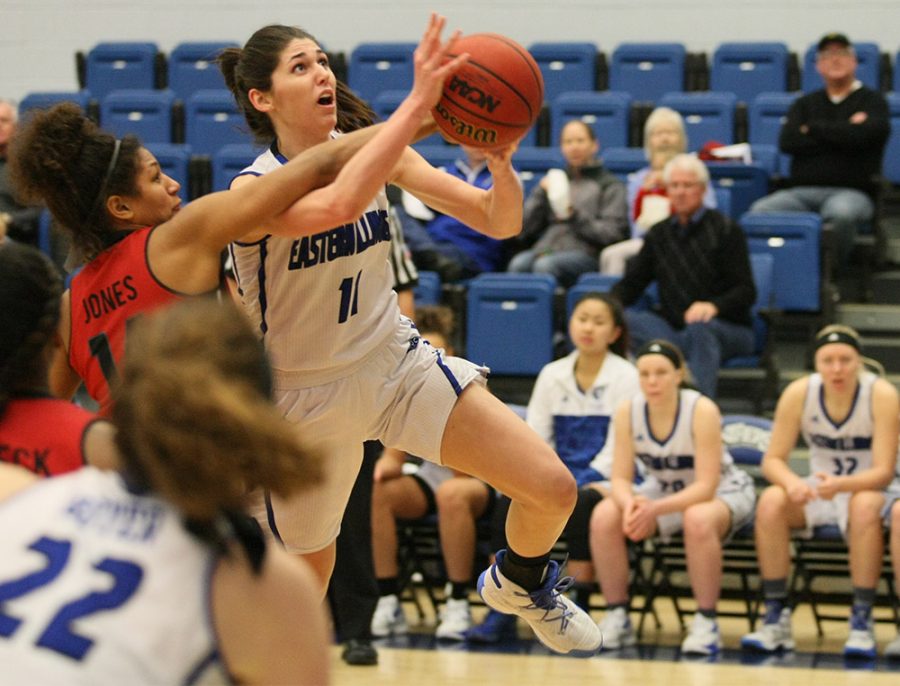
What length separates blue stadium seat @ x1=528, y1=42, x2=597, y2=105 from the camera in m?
11.2

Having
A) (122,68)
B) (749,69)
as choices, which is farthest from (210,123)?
(749,69)

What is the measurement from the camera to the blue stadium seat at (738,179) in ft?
29.7

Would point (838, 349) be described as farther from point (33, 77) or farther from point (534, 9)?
point (33, 77)

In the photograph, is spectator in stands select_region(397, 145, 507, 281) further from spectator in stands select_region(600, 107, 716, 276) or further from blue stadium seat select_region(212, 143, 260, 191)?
blue stadium seat select_region(212, 143, 260, 191)

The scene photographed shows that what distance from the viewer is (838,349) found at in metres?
6.58

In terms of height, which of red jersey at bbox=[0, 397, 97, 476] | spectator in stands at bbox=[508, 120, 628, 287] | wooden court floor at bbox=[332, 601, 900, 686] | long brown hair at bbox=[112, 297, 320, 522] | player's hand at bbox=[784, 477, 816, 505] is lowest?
wooden court floor at bbox=[332, 601, 900, 686]

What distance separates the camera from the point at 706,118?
9.95 metres

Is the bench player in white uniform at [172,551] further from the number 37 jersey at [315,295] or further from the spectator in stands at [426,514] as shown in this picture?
the spectator in stands at [426,514]

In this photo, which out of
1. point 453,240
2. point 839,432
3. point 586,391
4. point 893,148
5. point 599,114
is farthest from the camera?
point 599,114

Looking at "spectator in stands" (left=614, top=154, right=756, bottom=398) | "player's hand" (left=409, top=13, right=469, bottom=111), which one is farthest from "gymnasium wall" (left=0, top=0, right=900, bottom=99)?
"player's hand" (left=409, top=13, right=469, bottom=111)

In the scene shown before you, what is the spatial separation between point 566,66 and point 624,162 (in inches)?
80.6

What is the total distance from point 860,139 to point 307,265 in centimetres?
572

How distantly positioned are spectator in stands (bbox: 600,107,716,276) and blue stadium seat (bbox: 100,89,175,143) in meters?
3.86

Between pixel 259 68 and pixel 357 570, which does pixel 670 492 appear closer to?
pixel 357 570
